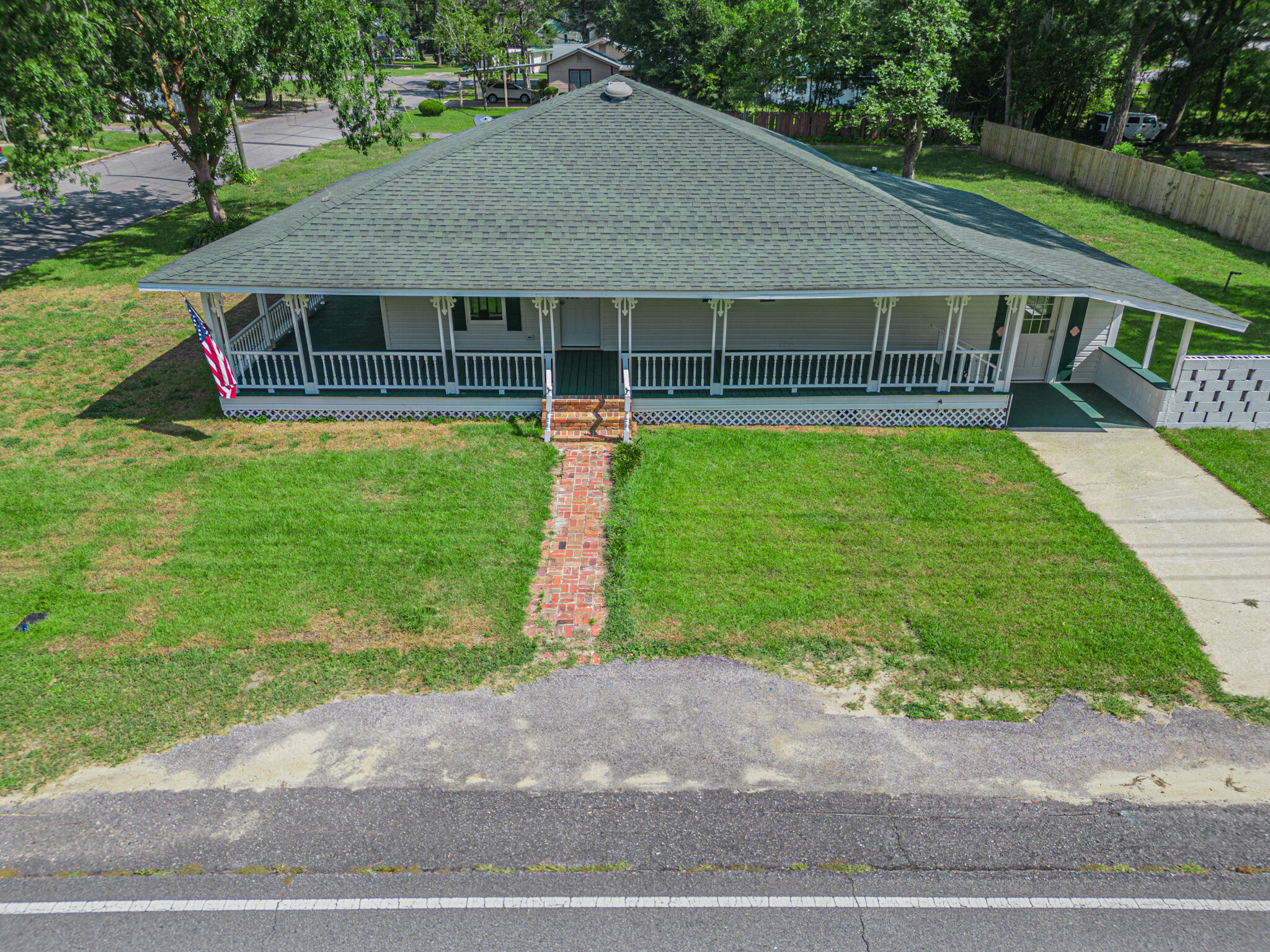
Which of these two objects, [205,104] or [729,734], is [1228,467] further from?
[205,104]

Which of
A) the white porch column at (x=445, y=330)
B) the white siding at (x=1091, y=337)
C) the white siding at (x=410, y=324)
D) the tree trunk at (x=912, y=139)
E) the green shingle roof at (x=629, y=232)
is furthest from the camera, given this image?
the tree trunk at (x=912, y=139)

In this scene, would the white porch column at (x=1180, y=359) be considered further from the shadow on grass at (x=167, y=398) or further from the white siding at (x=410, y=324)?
the shadow on grass at (x=167, y=398)

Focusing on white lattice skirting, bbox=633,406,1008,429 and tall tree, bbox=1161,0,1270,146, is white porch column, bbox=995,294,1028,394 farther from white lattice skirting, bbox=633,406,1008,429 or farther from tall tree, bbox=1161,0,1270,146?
tall tree, bbox=1161,0,1270,146

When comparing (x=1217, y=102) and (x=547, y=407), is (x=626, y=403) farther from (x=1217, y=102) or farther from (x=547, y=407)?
(x=1217, y=102)

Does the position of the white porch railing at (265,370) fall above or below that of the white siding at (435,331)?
below

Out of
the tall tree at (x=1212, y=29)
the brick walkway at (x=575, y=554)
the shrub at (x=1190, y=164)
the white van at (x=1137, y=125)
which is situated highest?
the tall tree at (x=1212, y=29)

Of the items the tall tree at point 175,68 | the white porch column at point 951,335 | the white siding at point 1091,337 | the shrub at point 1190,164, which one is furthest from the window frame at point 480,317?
the shrub at point 1190,164

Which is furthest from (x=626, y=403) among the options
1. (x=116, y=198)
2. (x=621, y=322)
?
(x=116, y=198)
